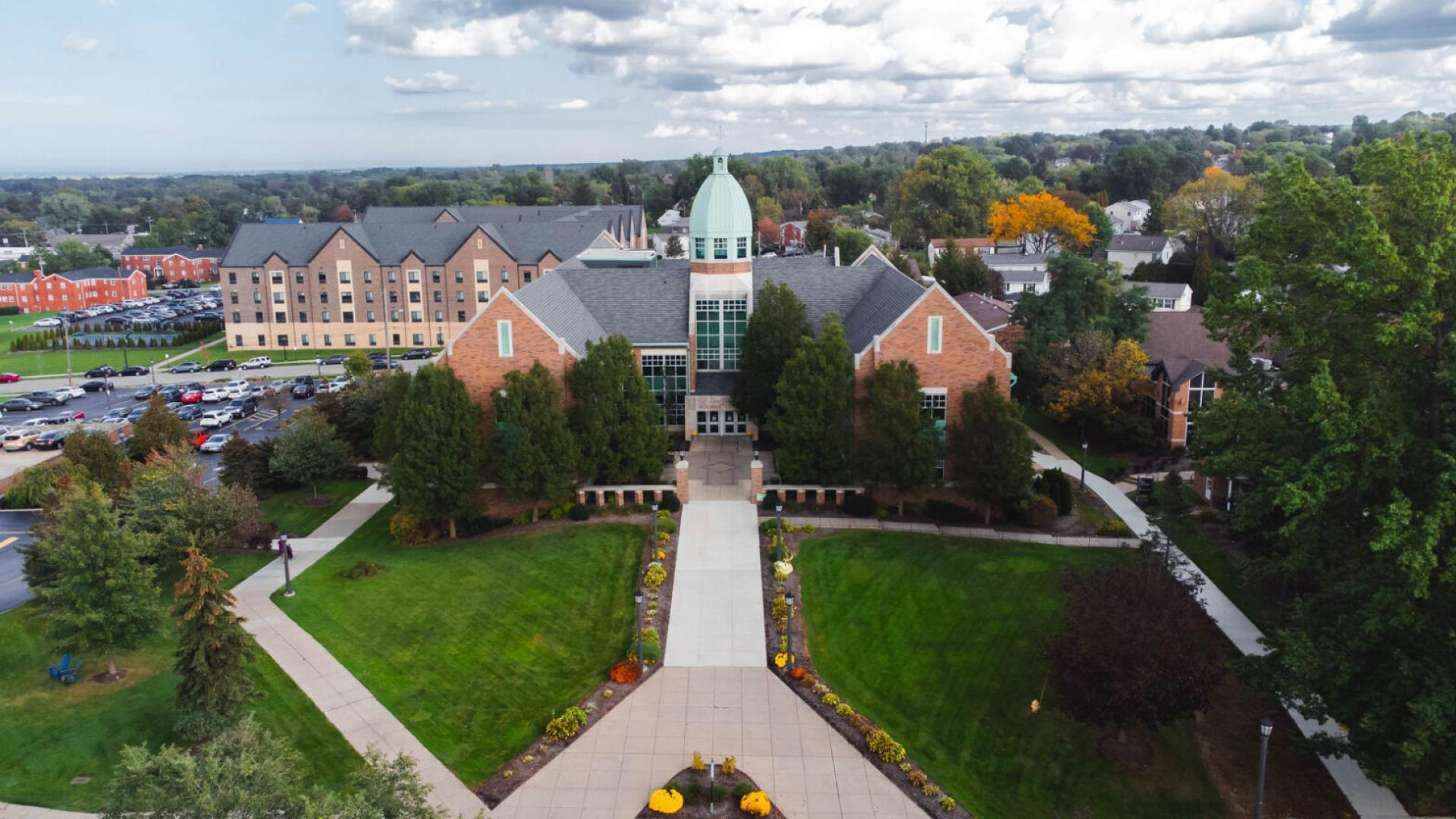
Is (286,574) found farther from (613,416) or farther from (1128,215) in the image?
(1128,215)

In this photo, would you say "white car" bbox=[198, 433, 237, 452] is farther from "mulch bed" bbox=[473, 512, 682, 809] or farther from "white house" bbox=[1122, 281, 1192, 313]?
"white house" bbox=[1122, 281, 1192, 313]

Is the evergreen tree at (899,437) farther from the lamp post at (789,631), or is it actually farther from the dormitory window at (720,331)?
the dormitory window at (720,331)

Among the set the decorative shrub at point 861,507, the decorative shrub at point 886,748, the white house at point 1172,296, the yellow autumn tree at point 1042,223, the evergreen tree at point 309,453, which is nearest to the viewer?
the decorative shrub at point 886,748

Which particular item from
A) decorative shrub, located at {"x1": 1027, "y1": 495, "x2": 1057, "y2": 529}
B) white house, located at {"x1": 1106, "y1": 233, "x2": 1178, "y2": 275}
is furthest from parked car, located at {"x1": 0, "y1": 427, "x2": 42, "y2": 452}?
white house, located at {"x1": 1106, "y1": 233, "x2": 1178, "y2": 275}

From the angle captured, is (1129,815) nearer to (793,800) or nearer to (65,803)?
(793,800)

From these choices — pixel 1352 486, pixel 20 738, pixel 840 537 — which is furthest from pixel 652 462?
pixel 1352 486

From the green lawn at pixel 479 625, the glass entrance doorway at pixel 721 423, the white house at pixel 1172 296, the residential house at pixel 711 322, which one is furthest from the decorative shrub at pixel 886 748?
the white house at pixel 1172 296
